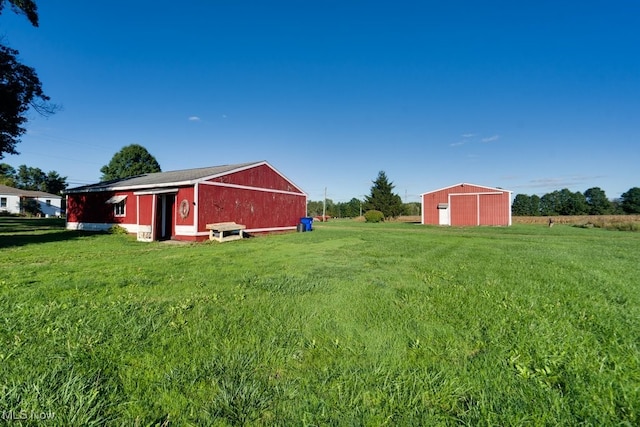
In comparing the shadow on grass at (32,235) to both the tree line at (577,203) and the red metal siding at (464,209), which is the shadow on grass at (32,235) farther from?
the tree line at (577,203)

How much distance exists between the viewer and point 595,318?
11.2ft

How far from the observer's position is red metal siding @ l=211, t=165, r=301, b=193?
51.7ft

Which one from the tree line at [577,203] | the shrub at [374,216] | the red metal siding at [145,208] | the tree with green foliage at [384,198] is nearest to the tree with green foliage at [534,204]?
the tree line at [577,203]

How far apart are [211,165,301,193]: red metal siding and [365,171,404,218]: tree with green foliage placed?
27494 millimetres

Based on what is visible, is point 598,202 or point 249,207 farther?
point 598,202

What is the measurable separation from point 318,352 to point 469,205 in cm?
3315

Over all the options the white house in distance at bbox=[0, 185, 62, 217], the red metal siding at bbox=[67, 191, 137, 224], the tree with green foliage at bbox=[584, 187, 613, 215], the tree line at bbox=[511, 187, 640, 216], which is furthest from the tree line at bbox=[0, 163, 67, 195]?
the tree with green foliage at bbox=[584, 187, 613, 215]

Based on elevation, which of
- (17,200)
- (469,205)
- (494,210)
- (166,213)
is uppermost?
(17,200)

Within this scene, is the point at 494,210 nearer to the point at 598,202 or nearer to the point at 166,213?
the point at 166,213

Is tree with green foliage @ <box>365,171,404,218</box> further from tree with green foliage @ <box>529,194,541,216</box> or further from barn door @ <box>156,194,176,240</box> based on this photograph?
tree with green foliage @ <box>529,194,541,216</box>

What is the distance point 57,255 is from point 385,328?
9717 mm

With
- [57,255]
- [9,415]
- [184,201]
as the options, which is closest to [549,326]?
[9,415]

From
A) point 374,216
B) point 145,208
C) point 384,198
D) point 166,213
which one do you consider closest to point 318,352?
point 166,213

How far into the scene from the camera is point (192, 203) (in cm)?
1388
